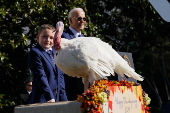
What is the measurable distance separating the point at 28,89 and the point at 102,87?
18.3 feet

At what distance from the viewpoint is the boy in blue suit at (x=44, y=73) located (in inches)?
208

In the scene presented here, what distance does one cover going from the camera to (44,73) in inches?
212

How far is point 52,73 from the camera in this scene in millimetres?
5523

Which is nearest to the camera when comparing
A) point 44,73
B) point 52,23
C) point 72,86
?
point 44,73

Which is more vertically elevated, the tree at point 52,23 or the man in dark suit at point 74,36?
the tree at point 52,23

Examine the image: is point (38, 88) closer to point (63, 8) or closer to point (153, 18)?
point (63, 8)

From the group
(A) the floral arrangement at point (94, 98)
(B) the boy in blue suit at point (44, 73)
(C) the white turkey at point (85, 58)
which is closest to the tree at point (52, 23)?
(B) the boy in blue suit at point (44, 73)

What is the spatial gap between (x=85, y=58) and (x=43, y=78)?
1.11 meters

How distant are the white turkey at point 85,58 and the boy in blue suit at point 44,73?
0.83 meters

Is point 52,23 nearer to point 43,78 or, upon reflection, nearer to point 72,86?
point 72,86

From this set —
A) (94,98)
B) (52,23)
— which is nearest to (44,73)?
(94,98)

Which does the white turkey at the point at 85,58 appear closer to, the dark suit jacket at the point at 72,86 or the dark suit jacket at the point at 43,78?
the dark suit jacket at the point at 43,78

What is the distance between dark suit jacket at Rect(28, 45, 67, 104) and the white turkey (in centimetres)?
84

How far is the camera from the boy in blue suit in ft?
17.4
